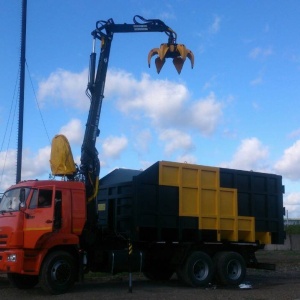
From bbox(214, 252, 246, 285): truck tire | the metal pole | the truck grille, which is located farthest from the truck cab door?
the metal pole

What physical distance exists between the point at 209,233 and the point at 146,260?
216 cm

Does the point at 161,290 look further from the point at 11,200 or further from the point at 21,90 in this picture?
the point at 21,90

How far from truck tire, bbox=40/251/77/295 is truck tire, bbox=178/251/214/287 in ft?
11.7

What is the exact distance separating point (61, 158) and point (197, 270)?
5352mm

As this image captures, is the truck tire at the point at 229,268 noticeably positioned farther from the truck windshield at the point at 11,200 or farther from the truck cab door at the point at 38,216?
the truck windshield at the point at 11,200

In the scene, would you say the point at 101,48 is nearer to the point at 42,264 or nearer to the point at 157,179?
the point at 157,179

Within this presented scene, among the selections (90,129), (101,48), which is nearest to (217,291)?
(90,129)

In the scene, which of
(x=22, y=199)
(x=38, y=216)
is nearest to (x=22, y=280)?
(x=38, y=216)

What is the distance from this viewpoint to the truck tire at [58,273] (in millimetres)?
13961

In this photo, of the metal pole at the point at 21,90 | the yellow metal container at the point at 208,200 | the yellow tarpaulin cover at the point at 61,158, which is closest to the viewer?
the yellow tarpaulin cover at the point at 61,158

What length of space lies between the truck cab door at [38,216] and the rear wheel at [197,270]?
4.46 m

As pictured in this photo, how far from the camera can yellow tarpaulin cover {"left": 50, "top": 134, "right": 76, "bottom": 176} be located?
50.8 ft

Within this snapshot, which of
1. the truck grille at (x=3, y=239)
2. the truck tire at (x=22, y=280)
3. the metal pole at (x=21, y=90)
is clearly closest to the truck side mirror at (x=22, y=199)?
the truck grille at (x=3, y=239)

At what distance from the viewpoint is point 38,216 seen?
14.2 m
